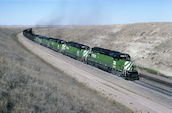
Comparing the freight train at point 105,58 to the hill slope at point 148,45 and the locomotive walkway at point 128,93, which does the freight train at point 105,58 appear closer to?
the locomotive walkway at point 128,93

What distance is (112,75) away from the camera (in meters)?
28.3

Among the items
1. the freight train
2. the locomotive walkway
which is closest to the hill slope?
the freight train

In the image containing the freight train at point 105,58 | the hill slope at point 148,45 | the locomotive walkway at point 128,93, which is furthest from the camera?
the hill slope at point 148,45

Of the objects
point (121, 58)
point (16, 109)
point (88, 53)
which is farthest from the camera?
point (88, 53)

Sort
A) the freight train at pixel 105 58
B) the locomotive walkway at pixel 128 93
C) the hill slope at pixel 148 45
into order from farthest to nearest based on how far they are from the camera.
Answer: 1. the hill slope at pixel 148 45
2. the freight train at pixel 105 58
3. the locomotive walkway at pixel 128 93

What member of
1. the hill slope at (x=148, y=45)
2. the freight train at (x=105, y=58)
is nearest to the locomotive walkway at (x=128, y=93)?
the freight train at (x=105, y=58)

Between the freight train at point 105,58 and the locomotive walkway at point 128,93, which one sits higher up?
the freight train at point 105,58

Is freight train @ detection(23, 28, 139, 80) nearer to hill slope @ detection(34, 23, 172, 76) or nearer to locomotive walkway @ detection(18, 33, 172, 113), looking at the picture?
locomotive walkway @ detection(18, 33, 172, 113)

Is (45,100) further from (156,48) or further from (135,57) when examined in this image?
(156,48)

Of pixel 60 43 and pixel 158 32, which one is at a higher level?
pixel 158 32

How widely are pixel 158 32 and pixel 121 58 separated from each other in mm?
35998

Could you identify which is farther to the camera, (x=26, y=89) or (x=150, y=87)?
(x=150, y=87)

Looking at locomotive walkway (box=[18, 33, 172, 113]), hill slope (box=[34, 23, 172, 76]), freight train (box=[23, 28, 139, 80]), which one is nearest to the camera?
locomotive walkway (box=[18, 33, 172, 113])

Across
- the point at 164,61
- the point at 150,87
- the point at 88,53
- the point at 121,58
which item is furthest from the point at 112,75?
the point at 164,61
